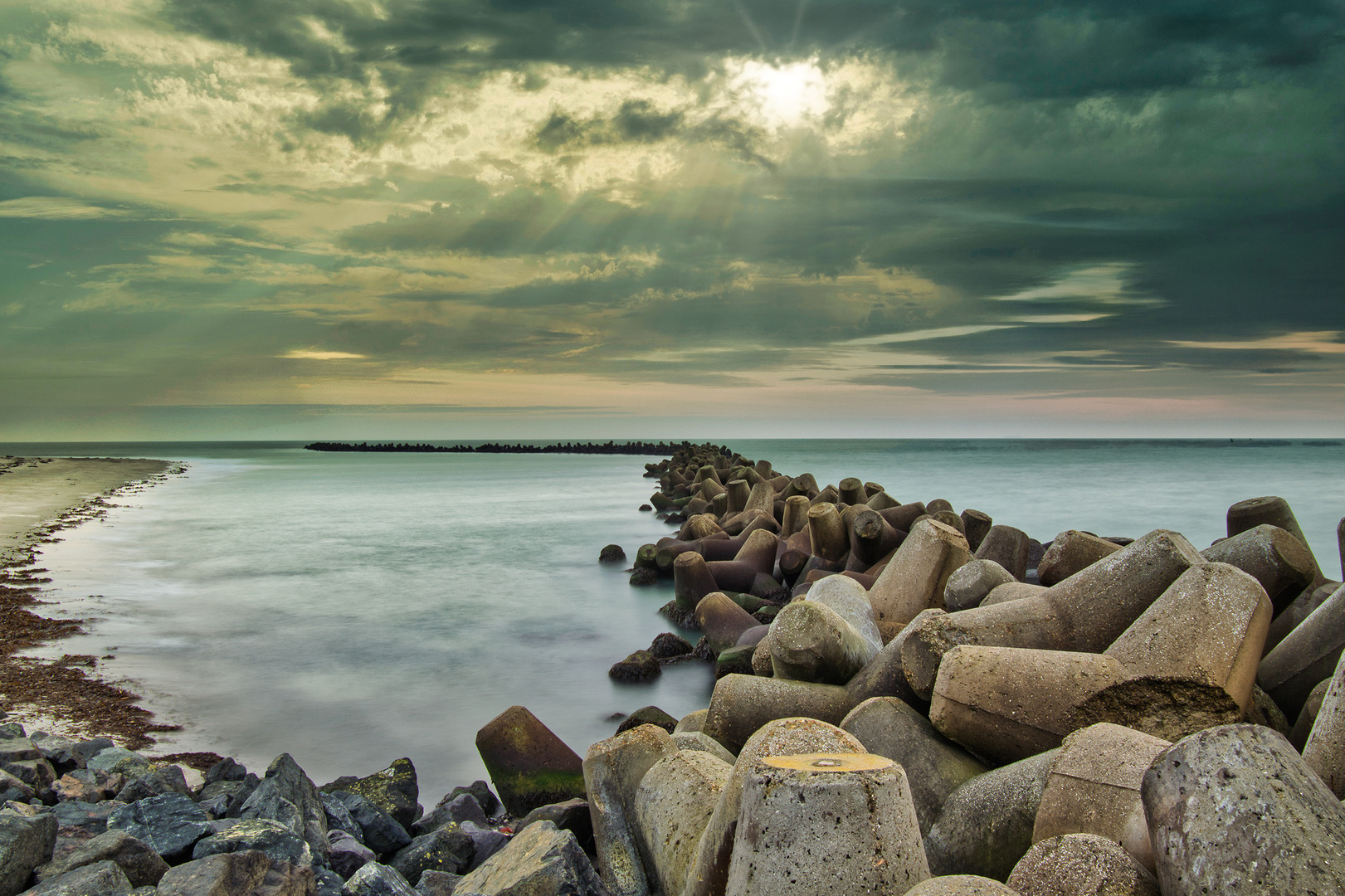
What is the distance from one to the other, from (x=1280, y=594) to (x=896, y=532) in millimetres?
3600

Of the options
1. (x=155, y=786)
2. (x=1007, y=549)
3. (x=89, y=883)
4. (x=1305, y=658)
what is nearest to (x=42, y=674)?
(x=155, y=786)

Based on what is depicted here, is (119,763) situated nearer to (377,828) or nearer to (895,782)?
(377,828)

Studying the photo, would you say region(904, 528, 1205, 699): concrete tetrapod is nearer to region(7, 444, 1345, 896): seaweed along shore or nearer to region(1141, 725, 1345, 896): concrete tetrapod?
region(7, 444, 1345, 896): seaweed along shore

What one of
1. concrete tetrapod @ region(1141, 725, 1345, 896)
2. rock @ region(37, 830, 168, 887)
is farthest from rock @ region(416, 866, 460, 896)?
concrete tetrapod @ region(1141, 725, 1345, 896)

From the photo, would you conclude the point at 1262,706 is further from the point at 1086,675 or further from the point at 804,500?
the point at 804,500

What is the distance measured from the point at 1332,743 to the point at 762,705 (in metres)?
1.89

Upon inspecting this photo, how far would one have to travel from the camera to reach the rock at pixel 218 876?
2.20m

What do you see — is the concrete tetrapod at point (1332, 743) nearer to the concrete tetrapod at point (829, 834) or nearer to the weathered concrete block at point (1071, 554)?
the concrete tetrapod at point (829, 834)

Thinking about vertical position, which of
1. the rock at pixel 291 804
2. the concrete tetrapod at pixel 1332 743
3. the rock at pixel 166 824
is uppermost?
the concrete tetrapod at pixel 1332 743

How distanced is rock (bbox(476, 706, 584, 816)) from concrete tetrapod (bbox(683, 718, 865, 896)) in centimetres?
178

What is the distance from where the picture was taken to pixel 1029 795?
2357 mm

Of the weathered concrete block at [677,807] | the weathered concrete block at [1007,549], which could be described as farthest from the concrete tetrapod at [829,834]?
the weathered concrete block at [1007,549]

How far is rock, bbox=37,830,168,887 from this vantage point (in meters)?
2.31

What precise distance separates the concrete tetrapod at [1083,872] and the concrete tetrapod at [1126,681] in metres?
0.91
